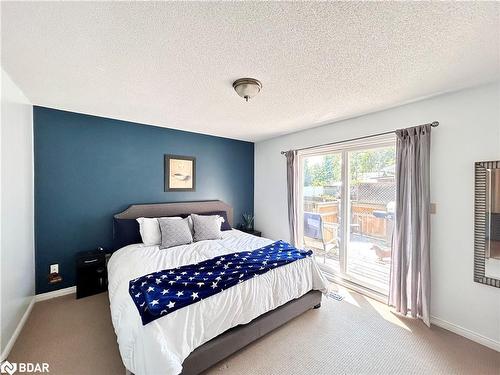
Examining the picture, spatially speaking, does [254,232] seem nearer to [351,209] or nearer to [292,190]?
[292,190]

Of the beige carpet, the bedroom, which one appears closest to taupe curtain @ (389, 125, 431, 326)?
the bedroom

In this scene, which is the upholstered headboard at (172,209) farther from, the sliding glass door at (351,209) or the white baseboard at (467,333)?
the white baseboard at (467,333)

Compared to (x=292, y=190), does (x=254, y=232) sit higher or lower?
lower

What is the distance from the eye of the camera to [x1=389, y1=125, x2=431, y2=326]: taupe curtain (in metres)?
2.25

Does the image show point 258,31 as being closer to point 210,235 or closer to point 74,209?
point 210,235

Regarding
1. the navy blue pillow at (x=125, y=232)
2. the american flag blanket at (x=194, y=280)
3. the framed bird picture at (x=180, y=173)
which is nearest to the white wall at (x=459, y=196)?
the american flag blanket at (x=194, y=280)

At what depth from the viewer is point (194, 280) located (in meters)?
1.79

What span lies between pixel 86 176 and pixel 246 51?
2765mm

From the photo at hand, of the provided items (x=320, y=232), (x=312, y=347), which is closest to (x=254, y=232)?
(x=320, y=232)

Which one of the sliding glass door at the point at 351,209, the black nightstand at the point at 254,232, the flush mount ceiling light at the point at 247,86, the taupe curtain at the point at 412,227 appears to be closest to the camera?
the flush mount ceiling light at the point at 247,86

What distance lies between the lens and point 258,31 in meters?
1.33

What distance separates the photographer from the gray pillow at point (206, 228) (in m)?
3.14

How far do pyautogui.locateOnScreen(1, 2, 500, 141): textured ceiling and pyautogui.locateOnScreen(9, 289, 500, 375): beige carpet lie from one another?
243 centimetres

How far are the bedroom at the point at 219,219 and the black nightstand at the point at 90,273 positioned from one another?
2cm
